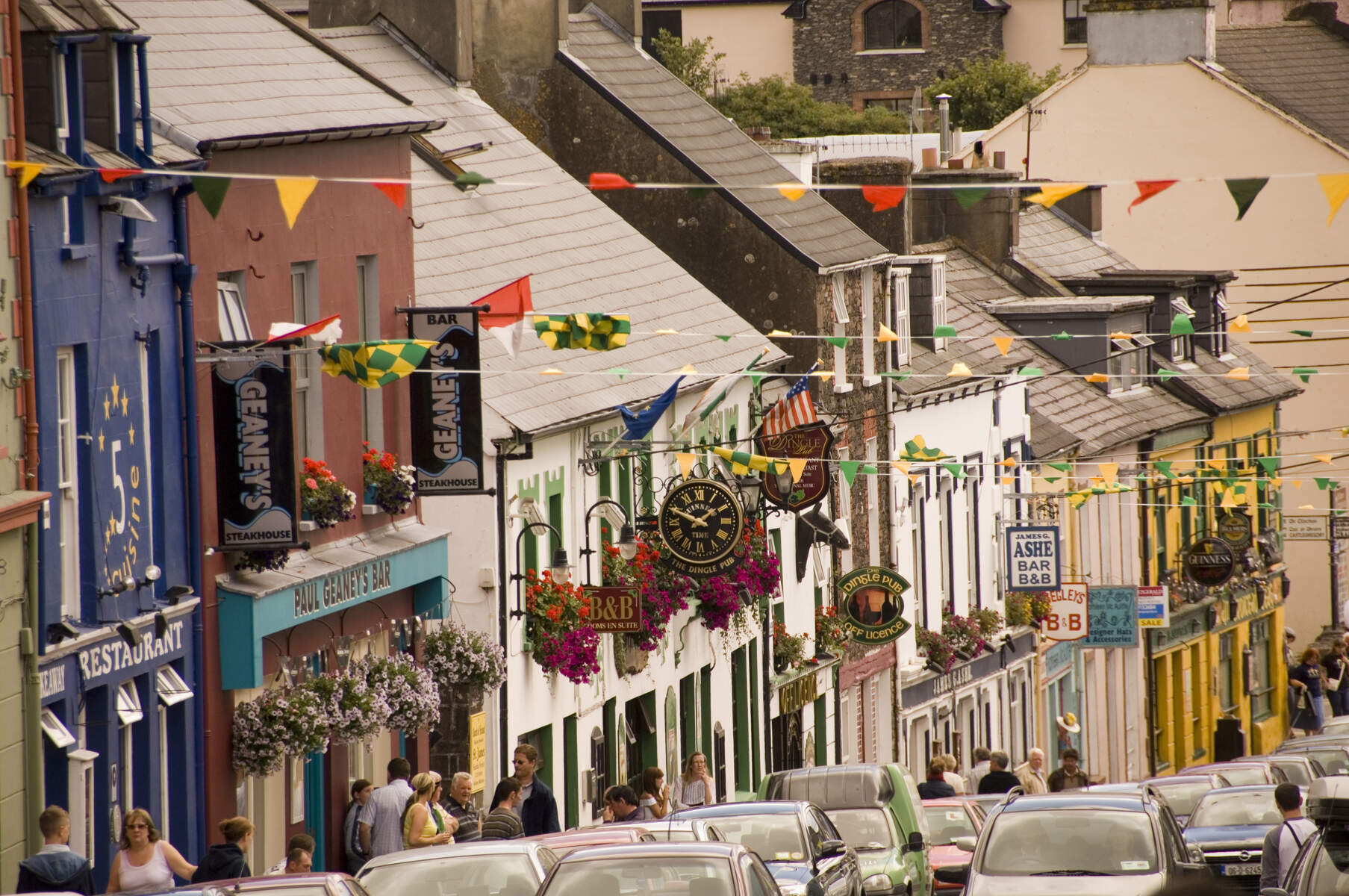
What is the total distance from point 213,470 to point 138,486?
120 cm

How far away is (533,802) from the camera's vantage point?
2273cm

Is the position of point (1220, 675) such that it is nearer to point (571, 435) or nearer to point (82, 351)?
point (571, 435)

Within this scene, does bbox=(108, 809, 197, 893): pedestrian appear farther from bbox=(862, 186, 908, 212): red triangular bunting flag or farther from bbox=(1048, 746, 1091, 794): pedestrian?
bbox=(1048, 746, 1091, 794): pedestrian

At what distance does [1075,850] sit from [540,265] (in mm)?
14557

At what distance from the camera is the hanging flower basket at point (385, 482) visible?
23609 mm

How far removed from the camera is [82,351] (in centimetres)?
1892

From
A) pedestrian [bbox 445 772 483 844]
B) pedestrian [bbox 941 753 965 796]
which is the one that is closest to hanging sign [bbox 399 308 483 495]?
pedestrian [bbox 445 772 483 844]

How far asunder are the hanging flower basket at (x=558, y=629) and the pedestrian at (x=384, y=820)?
4789 mm

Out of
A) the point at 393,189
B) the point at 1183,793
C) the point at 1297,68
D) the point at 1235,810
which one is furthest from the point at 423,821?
the point at 1297,68

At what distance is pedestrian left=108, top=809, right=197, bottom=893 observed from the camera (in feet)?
55.4

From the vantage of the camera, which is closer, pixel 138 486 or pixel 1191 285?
pixel 138 486

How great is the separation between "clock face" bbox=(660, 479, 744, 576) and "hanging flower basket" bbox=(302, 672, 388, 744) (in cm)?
637

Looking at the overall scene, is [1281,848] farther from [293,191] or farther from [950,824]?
[293,191]

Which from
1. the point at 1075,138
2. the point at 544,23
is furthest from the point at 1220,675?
the point at 544,23
